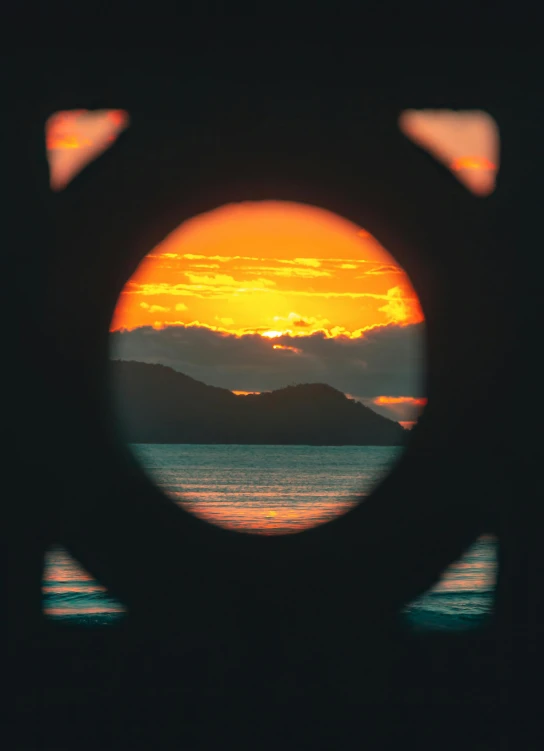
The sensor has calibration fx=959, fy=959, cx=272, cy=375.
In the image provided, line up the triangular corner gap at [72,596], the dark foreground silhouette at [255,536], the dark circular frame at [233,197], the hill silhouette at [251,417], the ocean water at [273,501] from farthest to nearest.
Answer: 1. the hill silhouette at [251,417]
2. the triangular corner gap at [72,596]
3. the ocean water at [273,501]
4. the dark circular frame at [233,197]
5. the dark foreground silhouette at [255,536]

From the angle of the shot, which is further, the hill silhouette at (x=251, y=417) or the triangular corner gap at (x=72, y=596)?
the hill silhouette at (x=251, y=417)

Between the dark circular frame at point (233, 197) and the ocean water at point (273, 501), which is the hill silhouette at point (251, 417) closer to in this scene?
the ocean water at point (273, 501)

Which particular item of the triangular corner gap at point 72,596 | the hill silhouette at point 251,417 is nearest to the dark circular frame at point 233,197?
the triangular corner gap at point 72,596

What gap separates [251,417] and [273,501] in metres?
46.9

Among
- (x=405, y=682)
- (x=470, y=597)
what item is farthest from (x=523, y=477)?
(x=470, y=597)

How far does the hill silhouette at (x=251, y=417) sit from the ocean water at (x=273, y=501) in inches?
120

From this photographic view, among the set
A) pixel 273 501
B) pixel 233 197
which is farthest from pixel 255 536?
pixel 273 501

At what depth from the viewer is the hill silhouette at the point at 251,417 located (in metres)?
89.2

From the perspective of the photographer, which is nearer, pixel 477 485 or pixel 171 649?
pixel 171 649

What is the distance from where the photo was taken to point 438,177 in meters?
4.24

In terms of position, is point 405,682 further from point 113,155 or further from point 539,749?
point 113,155

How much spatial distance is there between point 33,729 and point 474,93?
3.00m

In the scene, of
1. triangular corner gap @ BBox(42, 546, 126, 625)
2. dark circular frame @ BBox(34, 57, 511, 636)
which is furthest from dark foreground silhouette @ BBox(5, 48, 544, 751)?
triangular corner gap @ BBox(42, 546, 126, 625)

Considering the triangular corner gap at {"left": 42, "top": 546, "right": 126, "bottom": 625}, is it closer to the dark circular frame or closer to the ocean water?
the ocean water
